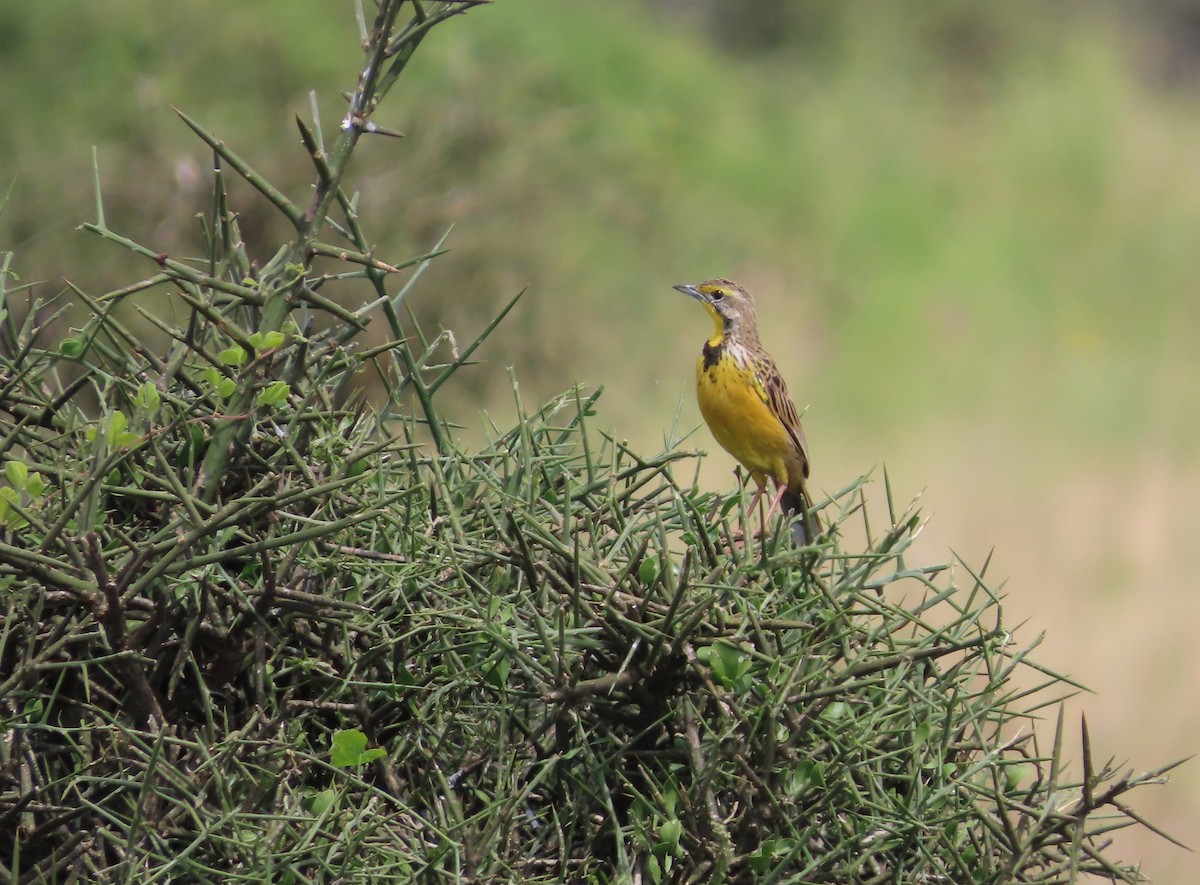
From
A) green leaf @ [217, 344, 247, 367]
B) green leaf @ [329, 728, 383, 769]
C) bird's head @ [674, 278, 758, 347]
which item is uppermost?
bird's head @ [674, 278, 758, 347]

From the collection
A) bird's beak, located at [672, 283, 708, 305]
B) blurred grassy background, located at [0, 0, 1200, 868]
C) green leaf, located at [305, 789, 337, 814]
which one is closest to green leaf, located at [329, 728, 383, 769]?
green leaf, located at [305, 789, 337, 814]

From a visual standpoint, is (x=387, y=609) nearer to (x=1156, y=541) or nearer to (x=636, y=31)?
(x=1156, y=541)

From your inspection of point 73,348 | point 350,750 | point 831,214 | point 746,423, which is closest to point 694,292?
point 746,423

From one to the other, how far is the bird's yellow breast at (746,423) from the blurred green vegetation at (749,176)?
8.66 feet

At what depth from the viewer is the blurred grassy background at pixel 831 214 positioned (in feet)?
24.5

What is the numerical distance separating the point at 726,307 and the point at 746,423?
61 centimetres

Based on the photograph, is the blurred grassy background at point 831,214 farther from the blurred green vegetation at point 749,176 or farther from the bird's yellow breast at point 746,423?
the bird's yellow breast at point 746,423

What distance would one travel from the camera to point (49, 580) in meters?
1.15

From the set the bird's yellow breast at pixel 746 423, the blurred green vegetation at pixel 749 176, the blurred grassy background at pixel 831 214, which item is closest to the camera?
the bird's yellow breast at pixel 746 423

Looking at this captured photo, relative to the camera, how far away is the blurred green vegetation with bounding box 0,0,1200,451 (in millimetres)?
7625

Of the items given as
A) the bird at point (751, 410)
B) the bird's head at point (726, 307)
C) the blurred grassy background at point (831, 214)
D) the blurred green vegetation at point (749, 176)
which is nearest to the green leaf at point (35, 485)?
the blurred grassy background at point (831, 214)

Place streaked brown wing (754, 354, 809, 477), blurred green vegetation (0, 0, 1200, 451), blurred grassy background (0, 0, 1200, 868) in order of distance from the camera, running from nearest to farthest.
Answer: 1. streaked brown wing (754, 354, 809, 477)
2. blurred grassy background (0, 0, 1200, 868)
3. blurred green vegetation (0, 0, 1200, 451)

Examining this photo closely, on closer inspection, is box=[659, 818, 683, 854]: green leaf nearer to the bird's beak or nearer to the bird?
the bird

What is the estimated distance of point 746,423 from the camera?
4.21m
